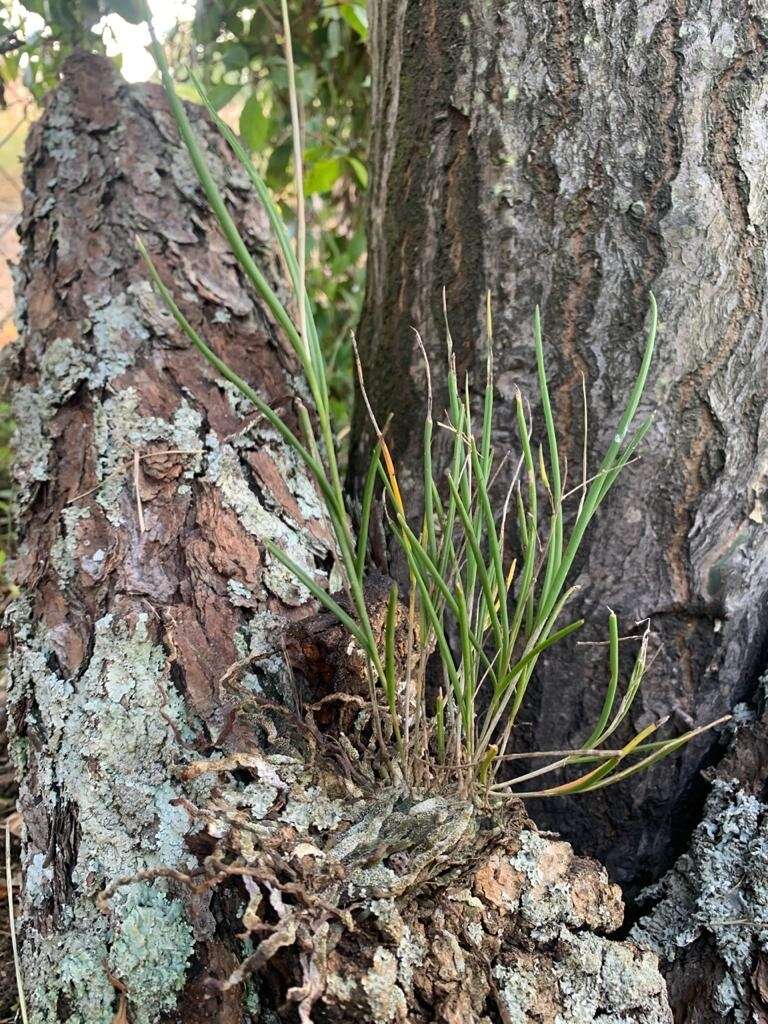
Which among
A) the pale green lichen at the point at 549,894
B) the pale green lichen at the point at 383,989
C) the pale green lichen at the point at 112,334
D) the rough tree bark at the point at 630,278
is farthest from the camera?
the pale green lichen at the point at 112,334

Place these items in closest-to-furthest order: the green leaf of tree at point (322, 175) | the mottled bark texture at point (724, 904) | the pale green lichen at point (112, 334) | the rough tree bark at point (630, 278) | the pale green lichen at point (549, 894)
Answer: the pale green lichen at point (549, 894), the mottled bark texture at point (724, 904), the rough tree bark at point (630, 278), the pale green lichen at point (112, 334), the green leaf of tree at point (322, 175)

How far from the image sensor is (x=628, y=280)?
1004mm

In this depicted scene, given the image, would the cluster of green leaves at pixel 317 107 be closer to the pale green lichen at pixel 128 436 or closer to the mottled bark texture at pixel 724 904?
the pale green lichen at pixel 128 436

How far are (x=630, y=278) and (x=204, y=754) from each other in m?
0.75

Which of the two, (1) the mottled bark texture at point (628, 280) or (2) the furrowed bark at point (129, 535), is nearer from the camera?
(2) the furrowed bark at point (129, 535)

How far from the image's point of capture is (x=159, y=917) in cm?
70

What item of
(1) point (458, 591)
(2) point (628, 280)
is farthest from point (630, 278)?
(1) point (458, 591)

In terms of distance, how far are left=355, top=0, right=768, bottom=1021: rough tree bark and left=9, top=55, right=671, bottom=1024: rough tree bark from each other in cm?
32

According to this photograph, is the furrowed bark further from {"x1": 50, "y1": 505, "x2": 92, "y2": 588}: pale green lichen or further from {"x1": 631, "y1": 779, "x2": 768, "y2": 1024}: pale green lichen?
{"x1": 631, "y1": 779, "x2": 768, "y2": 1024}: pale green lichen

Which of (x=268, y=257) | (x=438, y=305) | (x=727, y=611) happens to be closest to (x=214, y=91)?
(x=268, y=257)

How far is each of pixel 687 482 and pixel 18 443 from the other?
935 mm

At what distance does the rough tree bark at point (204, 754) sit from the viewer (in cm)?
64

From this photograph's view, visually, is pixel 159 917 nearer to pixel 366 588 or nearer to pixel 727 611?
pixel 366 588

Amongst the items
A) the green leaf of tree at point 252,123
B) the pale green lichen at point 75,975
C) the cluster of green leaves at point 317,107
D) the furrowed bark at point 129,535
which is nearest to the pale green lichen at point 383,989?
the furrowed bark at point 129,535
